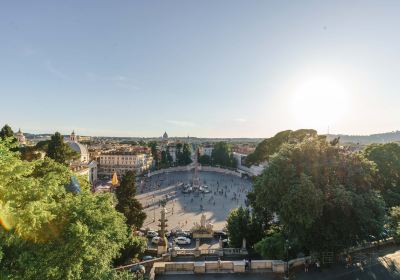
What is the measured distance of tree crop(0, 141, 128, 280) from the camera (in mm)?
9234

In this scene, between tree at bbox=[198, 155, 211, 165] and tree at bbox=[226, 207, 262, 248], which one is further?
tree at bbox=[198, 155, 211, 165]

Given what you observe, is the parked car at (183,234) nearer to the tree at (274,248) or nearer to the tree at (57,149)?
the tree at (274,248)

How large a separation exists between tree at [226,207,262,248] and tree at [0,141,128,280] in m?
13.0

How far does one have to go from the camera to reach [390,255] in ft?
61.1

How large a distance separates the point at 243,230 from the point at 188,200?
1258 inches

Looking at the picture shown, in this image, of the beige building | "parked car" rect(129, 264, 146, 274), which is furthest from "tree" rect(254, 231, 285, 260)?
the beige building

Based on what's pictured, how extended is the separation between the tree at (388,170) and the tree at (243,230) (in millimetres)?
9604

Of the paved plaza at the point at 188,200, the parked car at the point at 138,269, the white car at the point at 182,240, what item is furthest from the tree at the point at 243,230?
the paved plaza at the point at 188,200

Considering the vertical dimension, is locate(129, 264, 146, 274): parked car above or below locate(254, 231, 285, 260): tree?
below

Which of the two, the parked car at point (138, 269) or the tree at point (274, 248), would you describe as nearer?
the parked car at point (138, 269)

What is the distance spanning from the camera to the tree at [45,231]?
364 inches

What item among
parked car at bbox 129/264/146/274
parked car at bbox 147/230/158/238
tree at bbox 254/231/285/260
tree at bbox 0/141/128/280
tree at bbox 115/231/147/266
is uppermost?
tree at bbox 0/141/128/280

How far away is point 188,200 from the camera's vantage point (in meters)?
55.5

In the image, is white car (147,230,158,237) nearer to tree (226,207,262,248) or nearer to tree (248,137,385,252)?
tree (226,207,262,248)
